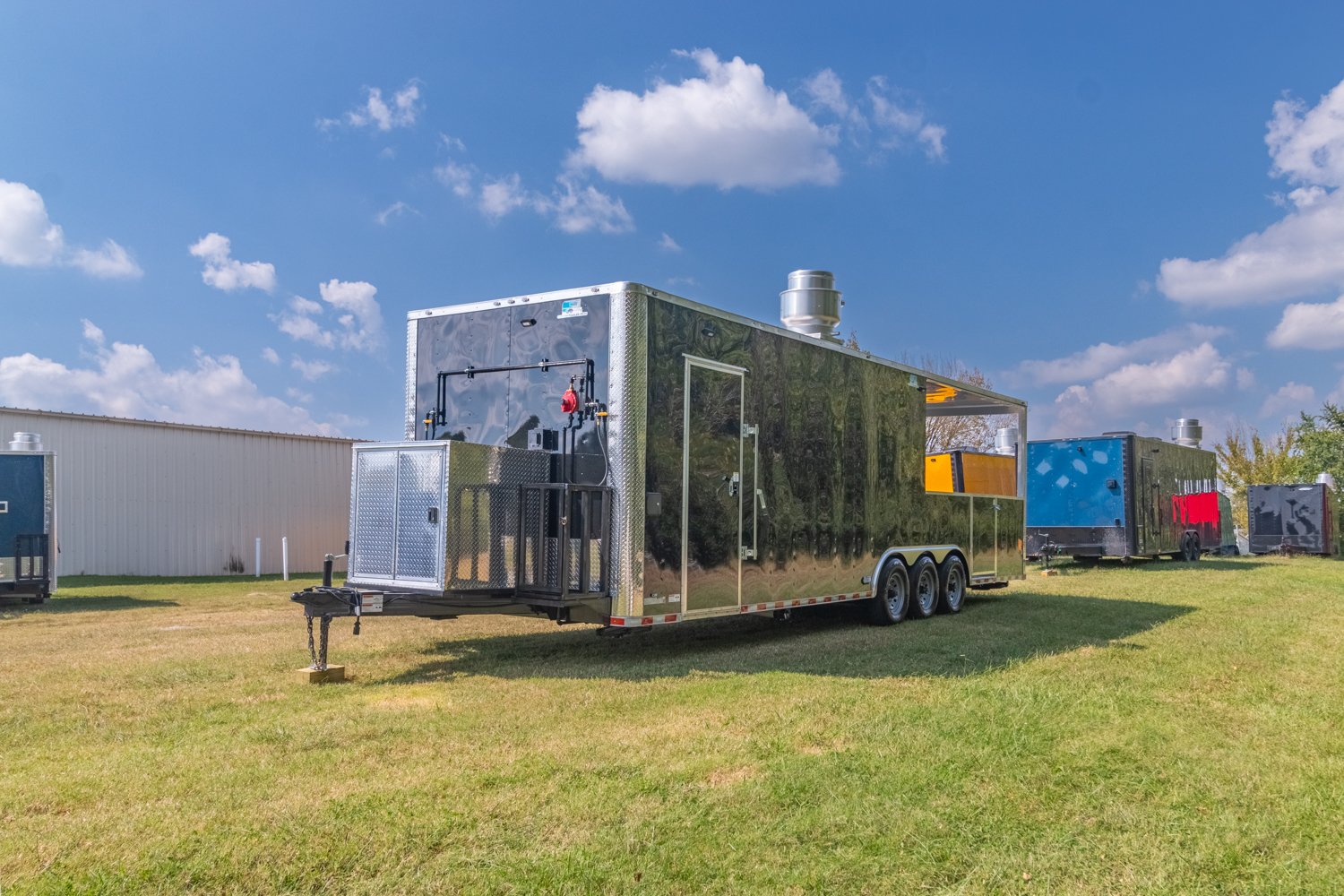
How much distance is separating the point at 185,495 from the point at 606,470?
16100 mm

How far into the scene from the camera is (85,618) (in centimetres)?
1272

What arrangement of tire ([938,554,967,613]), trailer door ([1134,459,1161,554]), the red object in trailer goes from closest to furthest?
tire ([938,554,967,613]) → trailer door ([1134,459,1161,554]) → the red object in trailer

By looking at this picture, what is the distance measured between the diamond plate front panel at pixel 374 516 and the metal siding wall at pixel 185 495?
547 inches

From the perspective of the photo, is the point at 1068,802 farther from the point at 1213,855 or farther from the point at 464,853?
the point at 464,853

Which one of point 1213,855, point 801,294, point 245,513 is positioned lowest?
point 1213,855

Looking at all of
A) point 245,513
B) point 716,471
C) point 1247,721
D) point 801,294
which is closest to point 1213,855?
point 1247,721

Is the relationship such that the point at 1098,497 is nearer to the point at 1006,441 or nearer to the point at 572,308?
the point at 1006,441

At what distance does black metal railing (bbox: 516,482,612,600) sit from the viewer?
8172 millimetres

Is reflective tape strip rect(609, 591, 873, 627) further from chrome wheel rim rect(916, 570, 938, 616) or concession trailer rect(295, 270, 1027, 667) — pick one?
chrome wheel rim rect(916, 570, 938, 616)

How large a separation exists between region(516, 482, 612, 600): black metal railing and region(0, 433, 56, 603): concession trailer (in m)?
9.60

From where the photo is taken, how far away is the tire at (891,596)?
11.4 meters

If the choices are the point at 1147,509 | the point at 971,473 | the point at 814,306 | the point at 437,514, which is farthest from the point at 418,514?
the point at 1147,509

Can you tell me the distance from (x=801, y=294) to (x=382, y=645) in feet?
19.6

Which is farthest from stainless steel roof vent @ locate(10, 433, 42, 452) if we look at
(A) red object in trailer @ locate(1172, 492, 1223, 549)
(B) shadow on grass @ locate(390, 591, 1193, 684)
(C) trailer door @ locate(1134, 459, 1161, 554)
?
(A) red object in trailer @ locate(1172, 492, 1223, 549)
